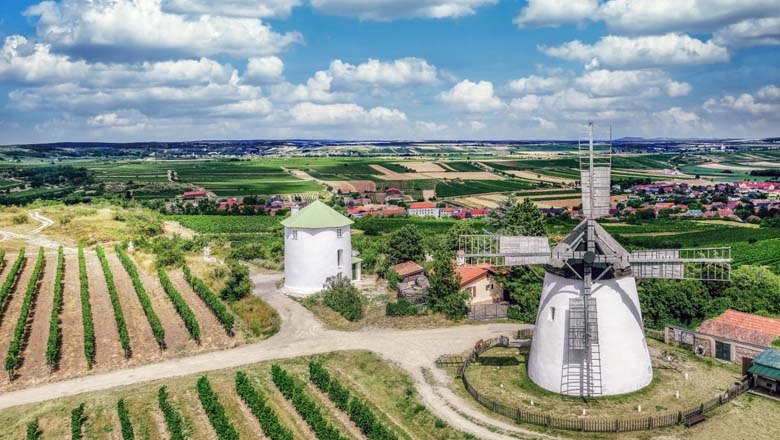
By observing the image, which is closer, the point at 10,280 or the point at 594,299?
the point at 594,299

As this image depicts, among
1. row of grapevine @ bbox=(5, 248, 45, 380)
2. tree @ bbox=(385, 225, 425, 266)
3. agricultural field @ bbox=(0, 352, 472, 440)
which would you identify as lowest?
agricultural field @ bbox=(0, 352, 472, 440)

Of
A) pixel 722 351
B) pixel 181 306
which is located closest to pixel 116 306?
pixel 181 306

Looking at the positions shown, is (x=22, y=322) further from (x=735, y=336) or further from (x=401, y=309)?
(x=735, y=336)

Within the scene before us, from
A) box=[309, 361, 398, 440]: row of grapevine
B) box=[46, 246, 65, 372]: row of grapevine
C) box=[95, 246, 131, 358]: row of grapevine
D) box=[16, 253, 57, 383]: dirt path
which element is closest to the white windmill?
box=[309, 361, 398, 440]: row of grapevine

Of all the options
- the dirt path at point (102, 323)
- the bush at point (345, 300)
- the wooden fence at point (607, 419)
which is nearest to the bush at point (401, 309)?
the bush at point (345, 300)

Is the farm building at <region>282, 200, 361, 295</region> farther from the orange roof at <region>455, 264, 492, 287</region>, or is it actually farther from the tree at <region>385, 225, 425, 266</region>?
the orange roof at <region>455, 264, 492, 287</region>

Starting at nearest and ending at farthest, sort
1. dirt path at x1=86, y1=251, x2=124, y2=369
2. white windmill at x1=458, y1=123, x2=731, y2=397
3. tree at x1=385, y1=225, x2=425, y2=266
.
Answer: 1. white windmill at x1=458, y1=123, x2=731, y2=397
2. dirt path at x1=86, y1=251, x2=124, y2=369
3. tree at x1=385, y1=225, x2=425, y2=266
